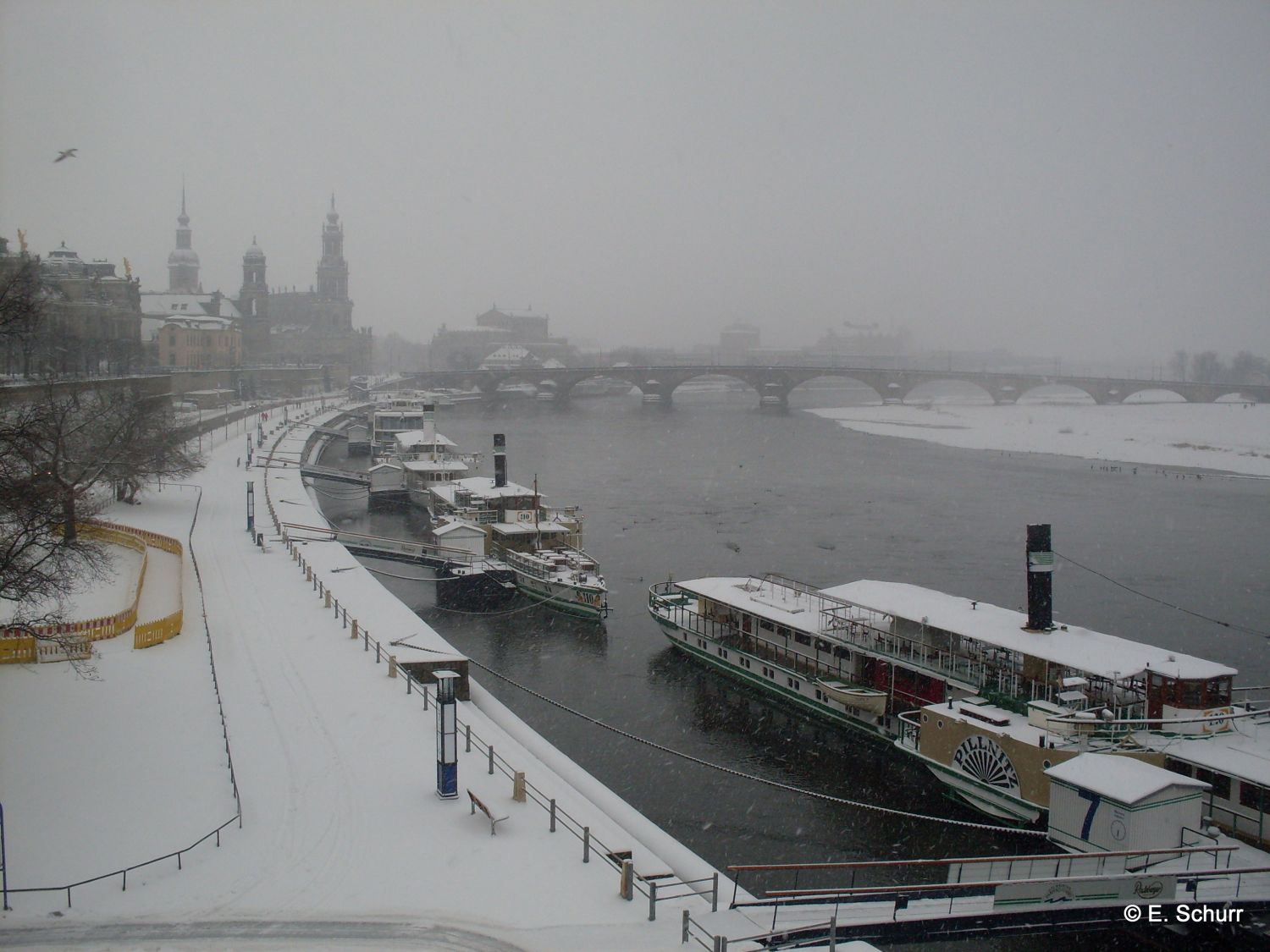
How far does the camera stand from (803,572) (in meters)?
26.8

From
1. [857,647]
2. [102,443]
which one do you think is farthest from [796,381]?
[857,647]

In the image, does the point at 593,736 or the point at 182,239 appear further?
the point at 182,239

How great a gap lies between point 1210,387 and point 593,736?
74.0m

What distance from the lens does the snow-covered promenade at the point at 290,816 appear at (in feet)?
26.5

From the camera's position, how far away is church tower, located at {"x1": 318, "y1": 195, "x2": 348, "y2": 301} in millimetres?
121188

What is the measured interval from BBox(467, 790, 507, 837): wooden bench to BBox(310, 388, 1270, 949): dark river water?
3295 millimetres

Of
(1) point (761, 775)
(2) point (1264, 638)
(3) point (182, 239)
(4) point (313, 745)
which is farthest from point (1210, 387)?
(3) point (182, 239)

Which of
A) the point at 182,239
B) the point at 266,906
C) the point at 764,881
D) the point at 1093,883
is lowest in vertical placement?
the point at 764,881

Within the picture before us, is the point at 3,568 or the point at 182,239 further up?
the point at 182,239

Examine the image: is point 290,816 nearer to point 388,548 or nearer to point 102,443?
point 388,548

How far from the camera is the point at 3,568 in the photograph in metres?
11.1

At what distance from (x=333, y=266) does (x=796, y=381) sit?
5716 centimetres

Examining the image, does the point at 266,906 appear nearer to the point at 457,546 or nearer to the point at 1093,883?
the point at 1093,883

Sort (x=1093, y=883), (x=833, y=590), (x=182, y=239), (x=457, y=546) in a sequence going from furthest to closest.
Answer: (x=182, y=239)
(x=457, y=546)
(x=833, y=590)
(x=1093, y=883)
